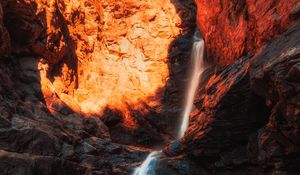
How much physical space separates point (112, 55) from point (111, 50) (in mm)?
456

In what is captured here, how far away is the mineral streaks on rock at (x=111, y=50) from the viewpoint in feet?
83.9

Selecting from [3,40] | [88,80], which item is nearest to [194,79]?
[88,80]

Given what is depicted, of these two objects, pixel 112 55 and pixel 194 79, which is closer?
pixel 194 79

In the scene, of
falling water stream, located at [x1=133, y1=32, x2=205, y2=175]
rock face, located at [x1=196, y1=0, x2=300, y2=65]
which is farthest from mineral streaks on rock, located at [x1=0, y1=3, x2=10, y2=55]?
falling water stream, located at [x1=133, y1=32, x2=205, y2=175]

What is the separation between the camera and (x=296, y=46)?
34.4ft

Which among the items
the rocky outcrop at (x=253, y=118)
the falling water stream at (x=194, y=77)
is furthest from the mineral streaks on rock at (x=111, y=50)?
the rocky outcrop at (x=253, y=118)

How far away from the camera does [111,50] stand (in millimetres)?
30188

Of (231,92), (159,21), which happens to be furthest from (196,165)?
(159,21)

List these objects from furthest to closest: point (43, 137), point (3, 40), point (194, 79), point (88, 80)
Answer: point (88, 80) < point (194, 79) < point (3, 40) < point (43, 137)

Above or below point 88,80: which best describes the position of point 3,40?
above

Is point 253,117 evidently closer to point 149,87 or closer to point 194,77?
point 194,77

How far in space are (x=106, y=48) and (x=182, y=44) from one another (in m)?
6.42

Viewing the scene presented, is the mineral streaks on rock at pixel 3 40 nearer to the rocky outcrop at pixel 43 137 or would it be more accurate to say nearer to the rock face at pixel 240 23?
the rocky outcrop at pixel 43 137

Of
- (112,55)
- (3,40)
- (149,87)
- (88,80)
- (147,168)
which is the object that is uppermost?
(3,40)
